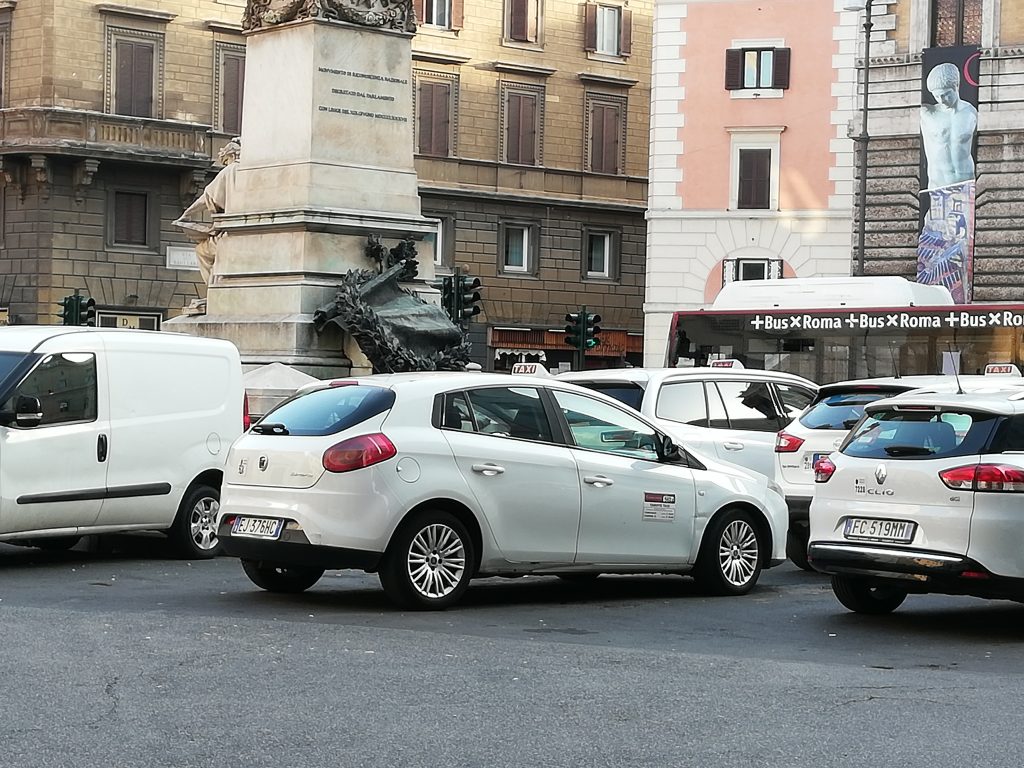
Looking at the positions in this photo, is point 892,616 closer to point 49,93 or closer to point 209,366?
point 209,366

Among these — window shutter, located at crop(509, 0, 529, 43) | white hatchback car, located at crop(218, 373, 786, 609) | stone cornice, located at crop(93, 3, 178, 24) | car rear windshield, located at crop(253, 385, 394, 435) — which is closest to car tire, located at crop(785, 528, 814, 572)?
white hatchback car, located at crop(218, 373, 786, 609)

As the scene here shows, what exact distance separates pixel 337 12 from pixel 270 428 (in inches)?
462

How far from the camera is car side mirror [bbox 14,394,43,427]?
46.4 ft

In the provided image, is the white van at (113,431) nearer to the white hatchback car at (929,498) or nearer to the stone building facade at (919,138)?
the white hatchback car at (929,498)

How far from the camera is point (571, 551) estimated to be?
12.7 m

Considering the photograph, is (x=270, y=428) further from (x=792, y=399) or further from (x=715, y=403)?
(x=792, y=399)

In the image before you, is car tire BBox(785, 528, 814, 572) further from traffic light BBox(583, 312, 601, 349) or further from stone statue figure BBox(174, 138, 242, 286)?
traffic light BBox(583, 312, 601, 349)

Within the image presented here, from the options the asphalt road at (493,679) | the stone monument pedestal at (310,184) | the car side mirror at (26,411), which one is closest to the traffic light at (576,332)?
the stone monument pedestal at (310,184)

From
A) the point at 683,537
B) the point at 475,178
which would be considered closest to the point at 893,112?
the point at 475,178

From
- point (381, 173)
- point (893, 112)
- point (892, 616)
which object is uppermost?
point (893, 112)

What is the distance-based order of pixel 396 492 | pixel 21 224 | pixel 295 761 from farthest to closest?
pixel 21 224, pixel 396 492, pixel 295 761

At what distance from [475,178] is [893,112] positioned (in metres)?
13.4

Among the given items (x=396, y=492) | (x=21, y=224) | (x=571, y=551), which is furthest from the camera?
(x=21, y=224)

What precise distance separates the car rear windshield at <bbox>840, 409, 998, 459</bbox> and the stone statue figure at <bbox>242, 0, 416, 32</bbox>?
12423 mm
